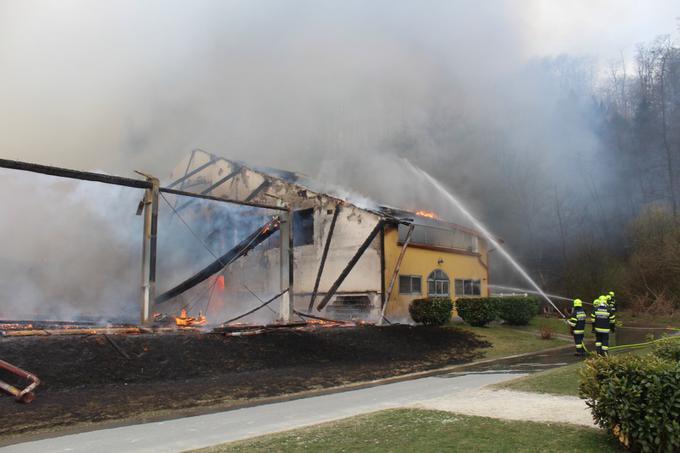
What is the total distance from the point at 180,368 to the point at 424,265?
1323 cm

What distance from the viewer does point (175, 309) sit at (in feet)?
64.6

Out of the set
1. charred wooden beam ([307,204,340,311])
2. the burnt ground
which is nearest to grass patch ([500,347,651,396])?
the burnt ground

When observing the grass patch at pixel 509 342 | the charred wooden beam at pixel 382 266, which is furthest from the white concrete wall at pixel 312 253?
the grass patch at pixel 509 342

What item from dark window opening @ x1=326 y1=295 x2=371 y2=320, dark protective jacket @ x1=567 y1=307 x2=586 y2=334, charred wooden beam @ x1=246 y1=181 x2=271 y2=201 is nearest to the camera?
dark protective jacket @ x1=567 y1=307 x2=586 y2=334

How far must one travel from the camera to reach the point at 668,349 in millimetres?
6359

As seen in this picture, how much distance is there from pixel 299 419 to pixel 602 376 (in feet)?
11.5

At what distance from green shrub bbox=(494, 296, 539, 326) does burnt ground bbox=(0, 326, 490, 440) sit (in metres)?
6.72

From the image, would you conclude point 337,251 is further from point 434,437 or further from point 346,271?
point 434,437

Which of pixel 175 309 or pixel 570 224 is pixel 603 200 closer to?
→ pixel 570 224

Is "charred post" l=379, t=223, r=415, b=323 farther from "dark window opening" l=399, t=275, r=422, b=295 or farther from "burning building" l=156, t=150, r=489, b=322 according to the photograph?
"dark window opening" l=399, t=275, r=422, b=295

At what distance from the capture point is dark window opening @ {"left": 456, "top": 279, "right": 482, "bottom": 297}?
23.3 meters

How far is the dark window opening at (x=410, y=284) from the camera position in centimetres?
2020

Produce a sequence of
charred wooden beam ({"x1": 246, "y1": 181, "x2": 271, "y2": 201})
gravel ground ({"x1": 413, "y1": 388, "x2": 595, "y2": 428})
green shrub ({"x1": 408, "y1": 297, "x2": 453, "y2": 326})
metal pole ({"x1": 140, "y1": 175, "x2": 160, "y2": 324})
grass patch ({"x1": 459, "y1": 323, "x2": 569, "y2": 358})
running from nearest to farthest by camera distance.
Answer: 1. gravel ground ({"x1": 413, "y1": 388, "x2": 595, "y2": 428})
2. metal pole ({"x1": 140, "y1": 175, "x2": 160, "y2": 324})
3. grass patch ({"x1": 459, "y1": 323, "x2": 569, "y2": 358})
4. green shrub ({"x1": 408, "y1": 297, "x2": 453, "y2": 326})
5. charred wooden beam ({"x1": 246, "y1": 181, "x2": 271, "y2": 201})

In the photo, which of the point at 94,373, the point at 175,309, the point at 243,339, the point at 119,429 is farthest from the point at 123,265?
the point at 119,429
